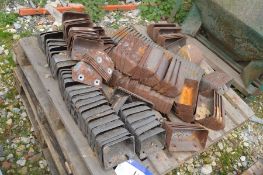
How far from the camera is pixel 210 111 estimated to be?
Answer: 2590mm

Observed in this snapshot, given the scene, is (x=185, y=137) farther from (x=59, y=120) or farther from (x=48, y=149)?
(x=48, y=149)

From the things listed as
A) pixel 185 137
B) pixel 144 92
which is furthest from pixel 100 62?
pixel 185 137

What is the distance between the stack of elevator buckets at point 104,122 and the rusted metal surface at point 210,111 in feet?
1.32

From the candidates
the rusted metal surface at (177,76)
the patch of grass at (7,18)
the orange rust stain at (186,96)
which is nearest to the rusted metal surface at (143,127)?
the rusted metal surface at (177,76)

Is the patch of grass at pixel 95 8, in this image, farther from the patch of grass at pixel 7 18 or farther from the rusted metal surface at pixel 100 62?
the rusted metal surface at pixel 100 62

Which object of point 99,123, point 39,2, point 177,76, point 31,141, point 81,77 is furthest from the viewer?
point 39,2

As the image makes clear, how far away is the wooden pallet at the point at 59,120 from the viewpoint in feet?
7.22

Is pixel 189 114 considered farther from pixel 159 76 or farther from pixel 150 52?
pixel 150 52

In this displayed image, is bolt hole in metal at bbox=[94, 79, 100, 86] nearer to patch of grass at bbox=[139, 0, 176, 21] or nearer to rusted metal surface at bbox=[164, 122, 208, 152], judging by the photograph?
rusted metal surface at bbox=[164, 122, 208, 152]

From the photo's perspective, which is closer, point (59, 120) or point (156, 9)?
point (59, 120)

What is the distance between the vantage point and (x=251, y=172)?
2939 mm

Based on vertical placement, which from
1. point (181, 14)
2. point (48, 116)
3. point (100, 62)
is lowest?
point (48, 116)

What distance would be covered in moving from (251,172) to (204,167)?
437mm

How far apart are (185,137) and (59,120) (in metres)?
0.95
